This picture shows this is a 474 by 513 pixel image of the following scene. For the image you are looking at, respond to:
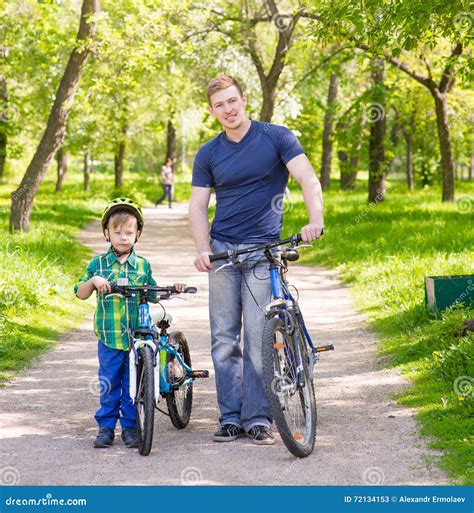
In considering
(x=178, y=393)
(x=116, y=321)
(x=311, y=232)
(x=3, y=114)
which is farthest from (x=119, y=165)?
(x=311, y=232)

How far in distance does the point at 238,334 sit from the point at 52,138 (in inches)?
466

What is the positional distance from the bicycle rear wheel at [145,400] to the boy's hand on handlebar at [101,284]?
0.40 m

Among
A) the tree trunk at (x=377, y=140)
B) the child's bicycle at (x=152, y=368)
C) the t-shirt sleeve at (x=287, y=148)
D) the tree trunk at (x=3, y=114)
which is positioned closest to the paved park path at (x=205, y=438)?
the child's bicycle at (x=152, y=368)

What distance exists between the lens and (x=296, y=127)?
3353 centimetres

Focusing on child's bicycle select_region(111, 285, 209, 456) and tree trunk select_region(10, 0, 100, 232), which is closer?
child's bicycle select_region(111, 285, 209, 456)

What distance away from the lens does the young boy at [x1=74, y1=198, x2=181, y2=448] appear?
5770 mm

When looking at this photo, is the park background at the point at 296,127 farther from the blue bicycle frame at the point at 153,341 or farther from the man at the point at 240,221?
the blue bicycle frame at the point at 153,341

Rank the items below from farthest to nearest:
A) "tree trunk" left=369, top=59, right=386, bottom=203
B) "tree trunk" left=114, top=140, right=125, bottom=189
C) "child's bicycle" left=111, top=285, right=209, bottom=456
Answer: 1. "tree trunk" left=114, top=140, right=125, bottom=189
2. "tree trunk" left=369, top=59, right=386, bottom=203
3. "child's bicycle" left=111, top=285, right=209, bottom=456

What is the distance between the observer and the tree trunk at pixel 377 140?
2053 centimetres

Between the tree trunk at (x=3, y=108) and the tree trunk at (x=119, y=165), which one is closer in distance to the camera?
the tree trunk at (x=3, y=108)

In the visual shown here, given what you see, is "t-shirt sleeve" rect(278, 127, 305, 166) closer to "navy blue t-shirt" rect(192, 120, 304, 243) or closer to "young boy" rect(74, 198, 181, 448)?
"navy blue t-shirt" rect(192, 120, 304, 243)

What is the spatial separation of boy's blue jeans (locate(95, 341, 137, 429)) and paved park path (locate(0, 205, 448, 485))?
0.19 metres

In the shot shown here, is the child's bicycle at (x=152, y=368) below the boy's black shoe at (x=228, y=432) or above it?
above

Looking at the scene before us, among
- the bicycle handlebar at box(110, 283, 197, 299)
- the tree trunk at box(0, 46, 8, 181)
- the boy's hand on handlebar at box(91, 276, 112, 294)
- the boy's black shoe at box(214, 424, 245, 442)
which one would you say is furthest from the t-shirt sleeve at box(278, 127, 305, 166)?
the tree trunk at box(0, 46, 8, 181)
